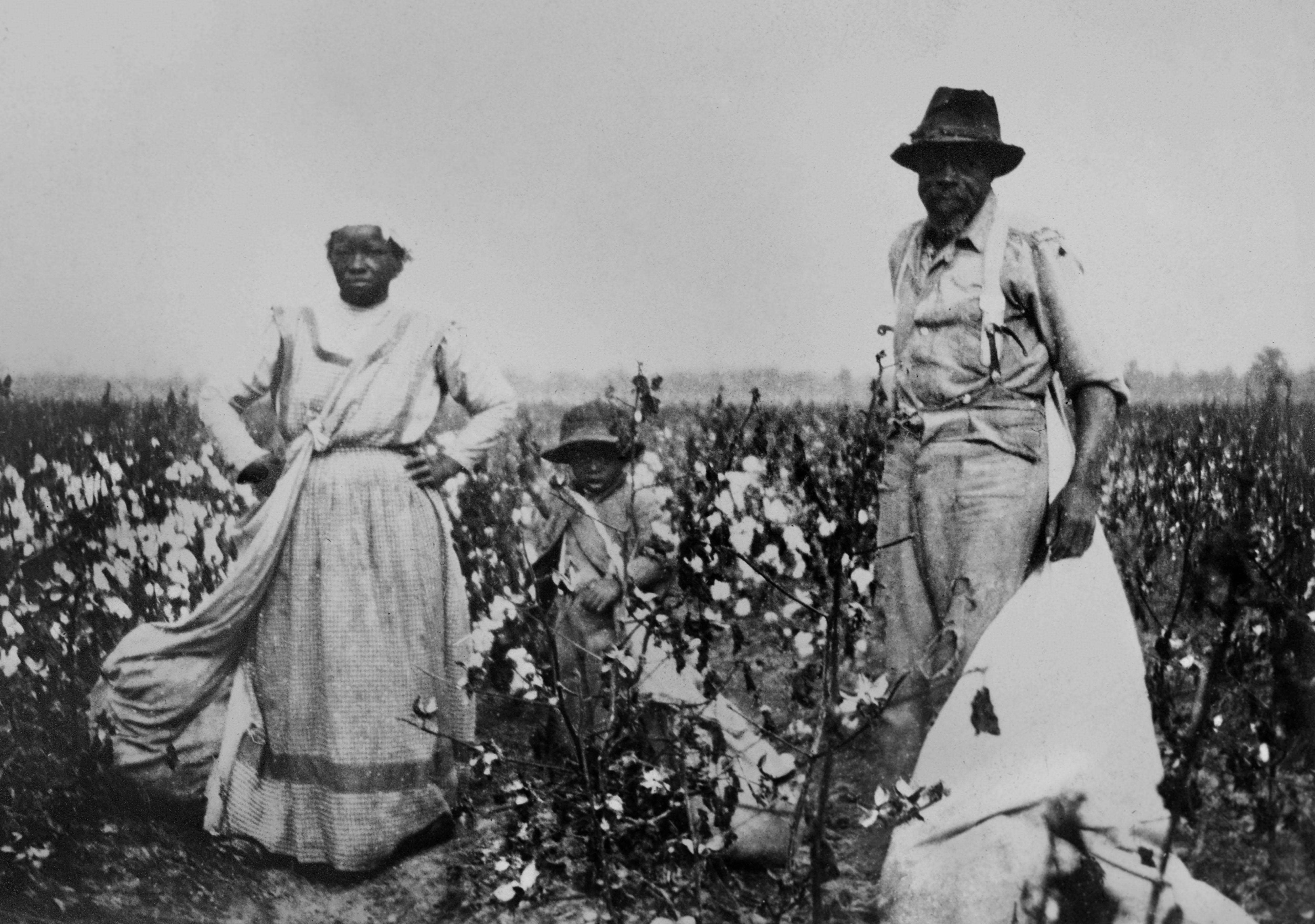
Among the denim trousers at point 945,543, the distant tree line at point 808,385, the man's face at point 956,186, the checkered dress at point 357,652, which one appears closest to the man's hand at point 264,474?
the checkered dress at point 357,652

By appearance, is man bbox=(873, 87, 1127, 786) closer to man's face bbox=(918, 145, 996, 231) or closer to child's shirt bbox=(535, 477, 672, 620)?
man's face bbox=(918, 145, 996, 231)

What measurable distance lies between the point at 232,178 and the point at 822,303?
79.7 inches

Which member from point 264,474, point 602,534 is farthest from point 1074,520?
point 264,474

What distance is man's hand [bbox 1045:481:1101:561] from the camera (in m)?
3.46

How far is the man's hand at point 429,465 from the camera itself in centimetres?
→ 398

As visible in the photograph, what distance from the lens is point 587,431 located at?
3.89m

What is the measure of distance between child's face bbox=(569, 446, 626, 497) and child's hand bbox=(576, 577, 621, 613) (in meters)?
0.28

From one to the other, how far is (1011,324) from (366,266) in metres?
2.01

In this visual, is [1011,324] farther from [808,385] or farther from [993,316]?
[808,385]

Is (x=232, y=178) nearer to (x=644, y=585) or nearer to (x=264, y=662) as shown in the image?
(x=264, y=662)

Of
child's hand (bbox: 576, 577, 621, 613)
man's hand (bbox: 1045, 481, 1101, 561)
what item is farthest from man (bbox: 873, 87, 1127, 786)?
child's hand (bbox: 576, 577, 621, 613)

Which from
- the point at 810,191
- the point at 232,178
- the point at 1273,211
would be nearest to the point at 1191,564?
the point at 1273,211

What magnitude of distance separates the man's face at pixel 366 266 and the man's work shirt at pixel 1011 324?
5.49ft

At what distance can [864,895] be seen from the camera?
11.9 ft
